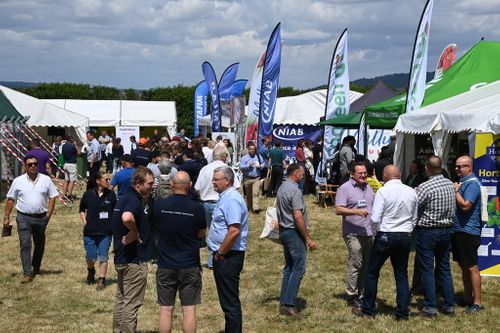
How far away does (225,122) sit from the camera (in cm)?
3203

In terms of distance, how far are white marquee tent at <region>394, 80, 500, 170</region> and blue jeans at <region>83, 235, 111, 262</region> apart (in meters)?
5.01

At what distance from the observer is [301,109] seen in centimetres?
2903

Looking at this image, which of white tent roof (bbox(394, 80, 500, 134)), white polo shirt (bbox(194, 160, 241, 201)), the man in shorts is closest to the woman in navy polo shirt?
white polo shirt (bbox(194, 160, 241, 201))

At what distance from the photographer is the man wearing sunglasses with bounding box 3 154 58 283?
961cm

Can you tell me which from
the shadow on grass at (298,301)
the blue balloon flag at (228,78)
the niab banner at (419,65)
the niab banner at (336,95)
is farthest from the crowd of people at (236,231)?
the blue balloon flag at (228,78)

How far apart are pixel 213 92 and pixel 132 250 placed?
2509cm

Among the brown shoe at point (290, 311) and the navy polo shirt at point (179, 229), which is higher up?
the navy polo shirt at point (179, 229)

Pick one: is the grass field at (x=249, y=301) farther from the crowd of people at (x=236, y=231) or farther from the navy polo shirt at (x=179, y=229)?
the navy polo shirt at (x=179, y=229)

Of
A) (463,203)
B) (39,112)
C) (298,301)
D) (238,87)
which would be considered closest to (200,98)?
(238,87)

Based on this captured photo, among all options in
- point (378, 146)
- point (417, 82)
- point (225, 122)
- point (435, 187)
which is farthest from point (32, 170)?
point (225, 122)

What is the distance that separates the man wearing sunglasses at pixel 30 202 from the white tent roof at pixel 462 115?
5555mm

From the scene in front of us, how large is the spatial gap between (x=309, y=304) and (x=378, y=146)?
48.0 feet

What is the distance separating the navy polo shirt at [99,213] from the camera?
365 inches

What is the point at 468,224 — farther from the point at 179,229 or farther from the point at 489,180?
the point at 179,229
